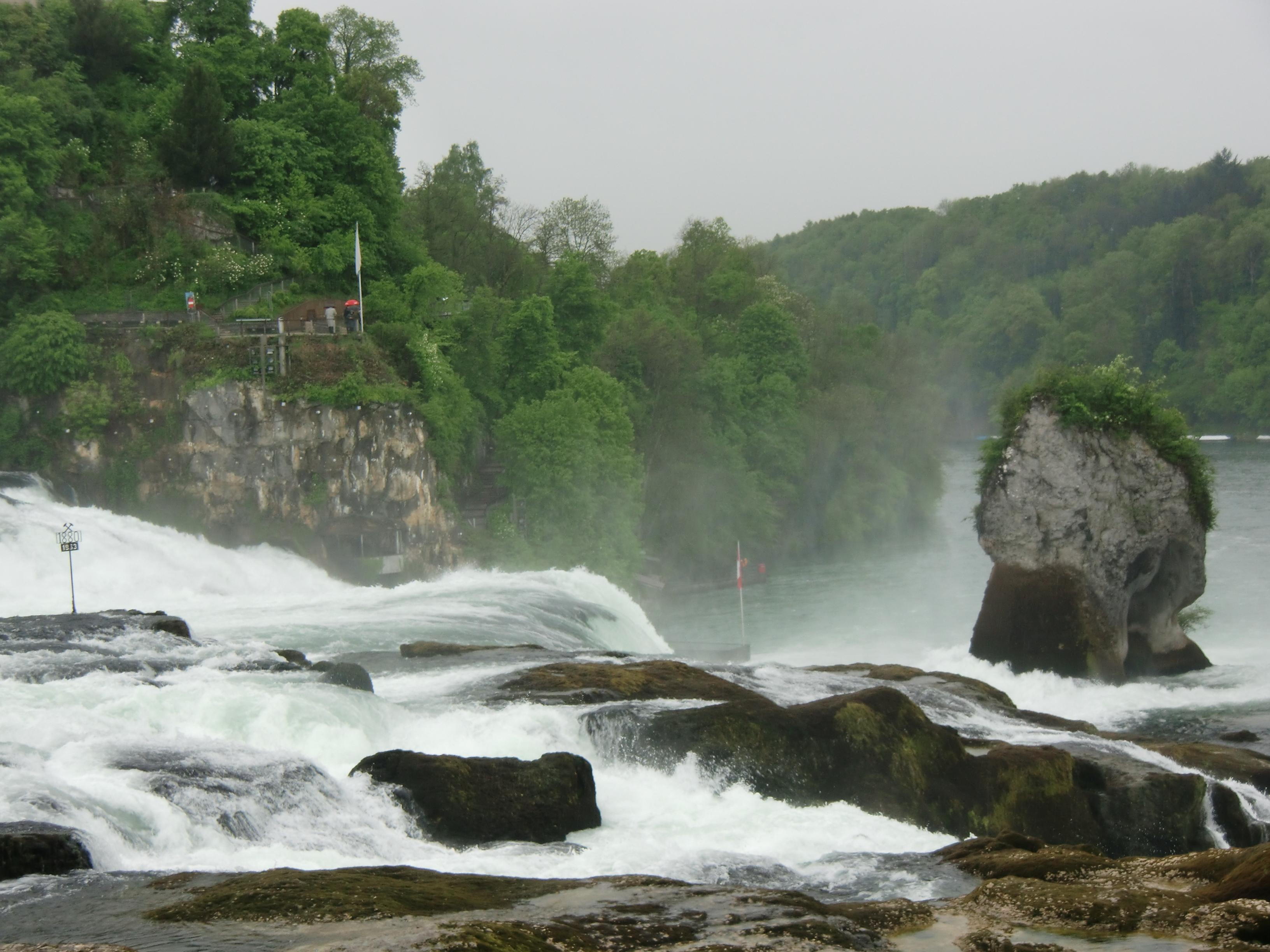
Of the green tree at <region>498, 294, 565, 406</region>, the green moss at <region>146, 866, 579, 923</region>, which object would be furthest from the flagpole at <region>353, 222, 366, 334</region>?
the green moss at <region>146, 866, 579, 923</region>

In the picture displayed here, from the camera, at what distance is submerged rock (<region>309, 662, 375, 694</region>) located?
72.1 feet

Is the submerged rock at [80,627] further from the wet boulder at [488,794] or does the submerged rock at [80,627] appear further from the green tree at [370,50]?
the green tree at [370,50]

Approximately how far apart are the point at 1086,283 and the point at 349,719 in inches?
5067

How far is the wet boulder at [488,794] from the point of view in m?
16.8

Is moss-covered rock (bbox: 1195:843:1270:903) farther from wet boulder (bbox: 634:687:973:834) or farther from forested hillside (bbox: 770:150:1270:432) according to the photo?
forested hillside (bbox: 770:150:1270:432)

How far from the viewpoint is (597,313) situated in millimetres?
72062

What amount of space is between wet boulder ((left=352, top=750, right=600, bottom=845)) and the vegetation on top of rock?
2511cm

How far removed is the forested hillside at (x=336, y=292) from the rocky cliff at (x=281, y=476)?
695 millimetres

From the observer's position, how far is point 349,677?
872 inches

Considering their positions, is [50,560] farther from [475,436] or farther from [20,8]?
[20,8]

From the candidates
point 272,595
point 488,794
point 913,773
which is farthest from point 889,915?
point 272,595

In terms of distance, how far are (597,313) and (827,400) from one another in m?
20.4

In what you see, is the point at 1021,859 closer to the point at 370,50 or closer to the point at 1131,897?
the point at 1131,897

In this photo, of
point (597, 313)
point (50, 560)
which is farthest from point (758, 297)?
point (50, 560)
